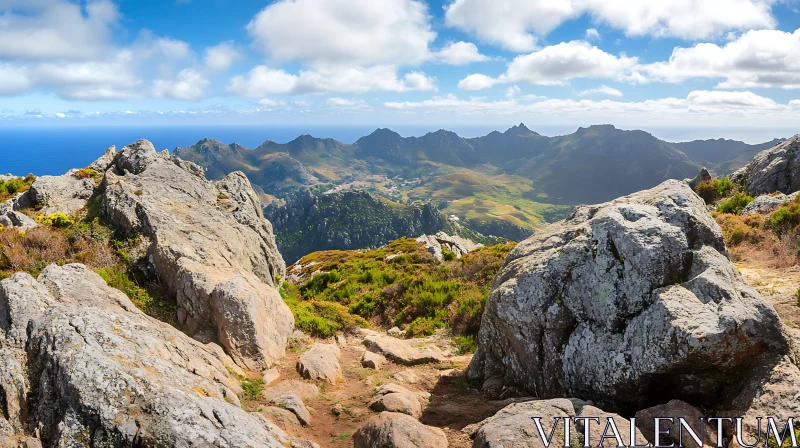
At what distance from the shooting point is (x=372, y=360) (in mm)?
13594

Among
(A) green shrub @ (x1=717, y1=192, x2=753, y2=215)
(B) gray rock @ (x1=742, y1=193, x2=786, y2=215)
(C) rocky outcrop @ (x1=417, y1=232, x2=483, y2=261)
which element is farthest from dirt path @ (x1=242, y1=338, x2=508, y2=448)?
(A) green shrub @ (x1=717, y1=192, x2=753, y2=215)

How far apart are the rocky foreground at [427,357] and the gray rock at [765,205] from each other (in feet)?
68.4

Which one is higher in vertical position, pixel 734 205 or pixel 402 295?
pixel 734 205

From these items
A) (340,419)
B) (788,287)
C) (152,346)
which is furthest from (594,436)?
(788,287)

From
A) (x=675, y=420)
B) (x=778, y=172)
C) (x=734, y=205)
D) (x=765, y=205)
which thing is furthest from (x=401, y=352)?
(x=778, y=172)

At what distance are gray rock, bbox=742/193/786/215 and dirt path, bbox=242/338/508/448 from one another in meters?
26.8

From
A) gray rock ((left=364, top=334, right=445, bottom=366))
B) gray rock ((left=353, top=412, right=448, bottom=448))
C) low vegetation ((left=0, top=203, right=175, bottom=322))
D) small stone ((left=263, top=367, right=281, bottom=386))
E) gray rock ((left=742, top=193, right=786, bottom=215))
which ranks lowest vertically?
gray rock ((left=364, top=334, right=445, bottom=366))

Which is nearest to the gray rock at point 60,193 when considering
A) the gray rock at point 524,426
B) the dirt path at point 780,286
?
the gray rock at point 524,426

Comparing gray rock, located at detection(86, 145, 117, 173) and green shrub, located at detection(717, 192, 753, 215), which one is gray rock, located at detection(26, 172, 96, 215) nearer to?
gray rock, located at detection(86, 145, 117, 173)

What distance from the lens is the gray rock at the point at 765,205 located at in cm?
2650

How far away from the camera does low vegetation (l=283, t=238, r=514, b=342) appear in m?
18.0

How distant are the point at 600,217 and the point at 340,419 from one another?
913 cm

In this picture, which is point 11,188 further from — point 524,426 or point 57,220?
point 524,426

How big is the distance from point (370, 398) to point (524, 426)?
4.74 metres
